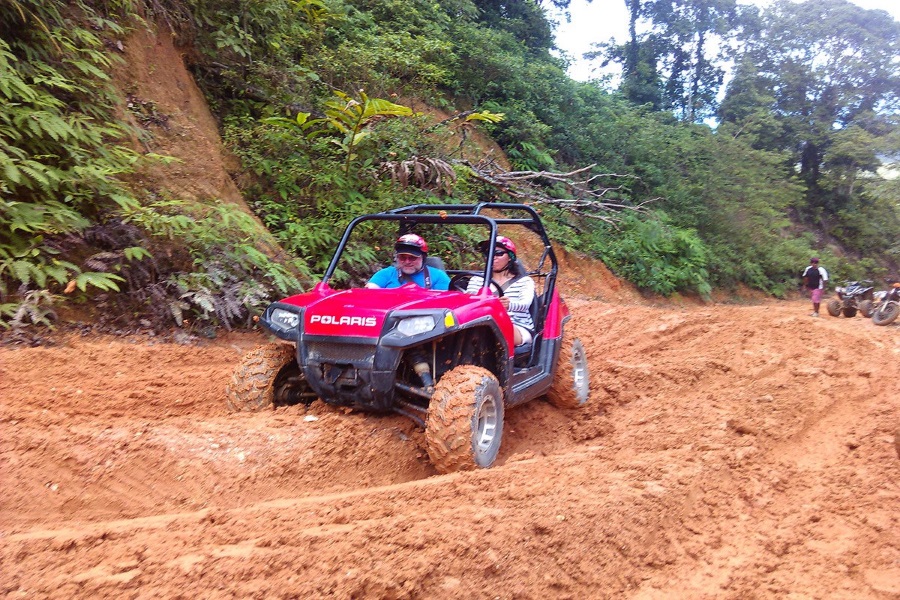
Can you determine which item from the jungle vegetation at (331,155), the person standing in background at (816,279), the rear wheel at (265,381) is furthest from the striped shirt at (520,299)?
the person standing in background at (816,279)

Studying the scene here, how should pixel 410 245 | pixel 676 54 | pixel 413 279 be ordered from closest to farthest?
pixel 410 245
pixel 413 279
pixel 676 54

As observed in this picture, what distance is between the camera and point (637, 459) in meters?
4.15

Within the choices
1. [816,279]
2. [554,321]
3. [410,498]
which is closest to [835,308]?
[816,279]

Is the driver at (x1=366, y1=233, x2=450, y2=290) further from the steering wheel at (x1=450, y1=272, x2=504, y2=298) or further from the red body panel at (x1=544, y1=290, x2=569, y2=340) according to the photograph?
the red body panel at (x1=544, y1=290, x2=569, y2=340)

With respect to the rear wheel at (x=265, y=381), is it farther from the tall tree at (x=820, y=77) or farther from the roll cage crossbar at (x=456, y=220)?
the tall tree at (x=820, y=77)

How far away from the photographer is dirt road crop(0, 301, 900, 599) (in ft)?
7.76

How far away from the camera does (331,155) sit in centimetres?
972

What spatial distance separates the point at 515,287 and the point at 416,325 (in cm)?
193

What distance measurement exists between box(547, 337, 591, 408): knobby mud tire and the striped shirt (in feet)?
1.42

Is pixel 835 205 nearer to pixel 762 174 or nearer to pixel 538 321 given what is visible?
pixel 762 174

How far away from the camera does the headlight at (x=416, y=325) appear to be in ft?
12.8

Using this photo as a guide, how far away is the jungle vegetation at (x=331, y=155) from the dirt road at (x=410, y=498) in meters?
1.29

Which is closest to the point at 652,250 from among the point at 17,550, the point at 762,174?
the point at 762,174

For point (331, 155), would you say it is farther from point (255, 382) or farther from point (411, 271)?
point (255, 382)
